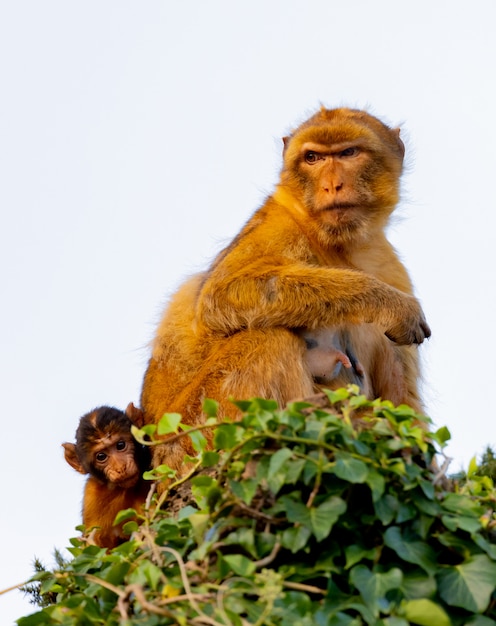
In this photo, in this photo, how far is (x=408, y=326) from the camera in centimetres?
737

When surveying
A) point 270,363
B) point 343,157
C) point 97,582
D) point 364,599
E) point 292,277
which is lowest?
point 364,599

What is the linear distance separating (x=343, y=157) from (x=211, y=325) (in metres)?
1.68

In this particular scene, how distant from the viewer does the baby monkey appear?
7.45 metres

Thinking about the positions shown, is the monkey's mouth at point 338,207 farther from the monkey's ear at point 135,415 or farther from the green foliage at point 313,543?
the green foliage at point 313,543

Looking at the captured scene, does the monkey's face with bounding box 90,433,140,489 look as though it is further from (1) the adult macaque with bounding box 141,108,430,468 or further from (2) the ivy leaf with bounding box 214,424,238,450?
(2) the ivy leaf with bounding box 214,424,238,450

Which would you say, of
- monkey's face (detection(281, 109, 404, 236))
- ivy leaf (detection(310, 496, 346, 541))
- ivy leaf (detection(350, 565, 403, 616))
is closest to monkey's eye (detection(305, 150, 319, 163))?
monkey's face (detection(281, 109, 404, 236))

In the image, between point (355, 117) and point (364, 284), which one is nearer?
point (364, 284)

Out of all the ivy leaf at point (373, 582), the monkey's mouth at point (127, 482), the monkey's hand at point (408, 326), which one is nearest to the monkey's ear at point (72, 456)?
the monkey's mouth at point (127, 482)

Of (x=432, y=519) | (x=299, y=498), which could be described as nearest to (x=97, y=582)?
(x=299, y=498)

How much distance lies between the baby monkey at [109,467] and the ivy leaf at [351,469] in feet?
12.5

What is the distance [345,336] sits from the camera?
7.86 metres

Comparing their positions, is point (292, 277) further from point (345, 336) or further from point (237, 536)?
point (237, 536)

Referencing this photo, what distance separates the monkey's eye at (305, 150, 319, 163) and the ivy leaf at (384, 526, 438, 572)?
174 inches

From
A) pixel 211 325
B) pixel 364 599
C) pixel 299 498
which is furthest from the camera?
pixel 211 325
